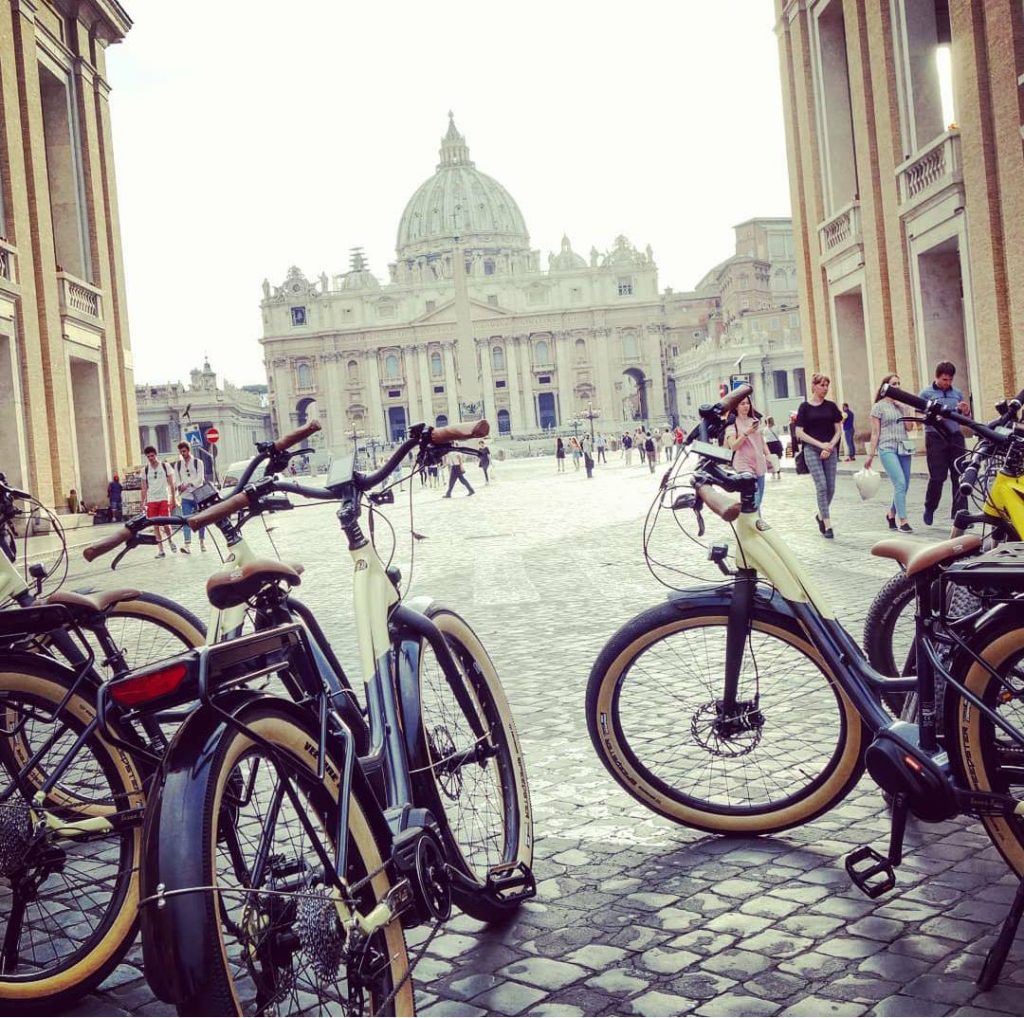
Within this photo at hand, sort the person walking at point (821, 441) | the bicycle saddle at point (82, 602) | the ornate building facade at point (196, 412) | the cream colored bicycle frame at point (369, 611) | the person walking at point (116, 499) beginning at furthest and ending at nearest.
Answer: the ornate building facade at point (196, 412) < the person walking at point (116, 499) < the person walking at point (821, 441) < the bicycle saddle at point (82, 602) < the cream colored bicycle frame at point (369, 611)

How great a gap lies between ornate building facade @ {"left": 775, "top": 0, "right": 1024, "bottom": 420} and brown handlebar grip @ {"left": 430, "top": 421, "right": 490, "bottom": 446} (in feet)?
49.0

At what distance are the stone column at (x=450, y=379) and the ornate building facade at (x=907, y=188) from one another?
9063cm

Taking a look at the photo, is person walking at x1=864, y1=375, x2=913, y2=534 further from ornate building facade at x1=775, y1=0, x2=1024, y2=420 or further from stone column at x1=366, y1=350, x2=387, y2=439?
stone column at x1=366, y1=350, x2=387, y2=439

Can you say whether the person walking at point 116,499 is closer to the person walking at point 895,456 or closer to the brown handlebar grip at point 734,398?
the person walking at point 895,456

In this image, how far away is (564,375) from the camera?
118m

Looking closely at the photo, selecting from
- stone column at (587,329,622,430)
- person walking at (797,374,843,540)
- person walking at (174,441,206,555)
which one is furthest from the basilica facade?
person walking at (797,374,843,540)

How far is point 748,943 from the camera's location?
3.09 m

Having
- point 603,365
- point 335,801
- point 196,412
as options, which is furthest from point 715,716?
point 603,365

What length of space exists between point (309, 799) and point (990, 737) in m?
1.69

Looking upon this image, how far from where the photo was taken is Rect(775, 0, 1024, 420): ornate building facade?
660 inches

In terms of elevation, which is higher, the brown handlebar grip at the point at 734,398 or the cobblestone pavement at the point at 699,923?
the brown handlebar grip at the point at 734,398

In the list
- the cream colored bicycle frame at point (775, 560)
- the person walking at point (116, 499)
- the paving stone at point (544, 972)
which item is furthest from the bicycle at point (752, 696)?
the person walking at point (116, 499)

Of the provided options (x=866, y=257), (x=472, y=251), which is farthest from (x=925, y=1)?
(x=472, y=251)

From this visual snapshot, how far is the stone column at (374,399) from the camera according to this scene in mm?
117562
